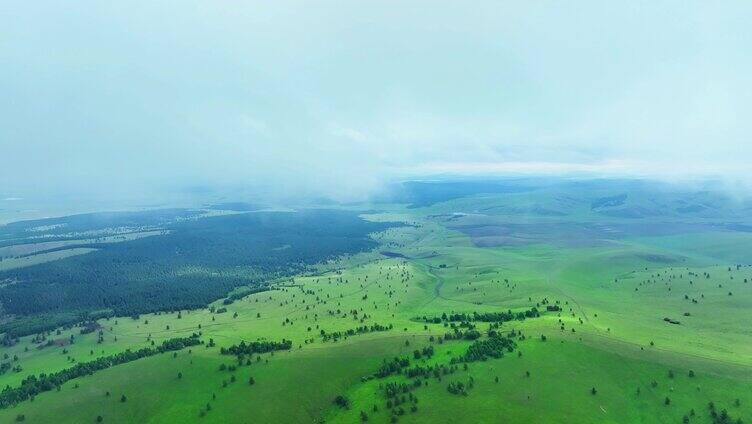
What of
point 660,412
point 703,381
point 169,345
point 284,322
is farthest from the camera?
point 284,322

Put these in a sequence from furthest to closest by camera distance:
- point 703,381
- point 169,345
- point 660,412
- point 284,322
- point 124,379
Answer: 1. point 284,322
2. point 169,345
3. point 124,379
4. point 703,381
5. point 660,412

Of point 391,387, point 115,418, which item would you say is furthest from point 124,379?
point 391,387

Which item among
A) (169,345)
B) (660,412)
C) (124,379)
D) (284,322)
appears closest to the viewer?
(660,412)

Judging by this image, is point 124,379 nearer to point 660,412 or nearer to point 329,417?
point 329,417

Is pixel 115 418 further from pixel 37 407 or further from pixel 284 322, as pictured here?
pixel 284 322

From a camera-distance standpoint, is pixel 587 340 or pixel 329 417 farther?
pixel 587 340

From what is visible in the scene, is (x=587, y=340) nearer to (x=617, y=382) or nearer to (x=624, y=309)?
(x=617, y=382)

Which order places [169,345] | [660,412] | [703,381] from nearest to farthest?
[660,412], [703,381], [169,345]

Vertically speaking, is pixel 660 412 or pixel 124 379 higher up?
pixel 124 379

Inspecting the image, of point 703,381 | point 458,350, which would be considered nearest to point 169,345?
point 458,350
